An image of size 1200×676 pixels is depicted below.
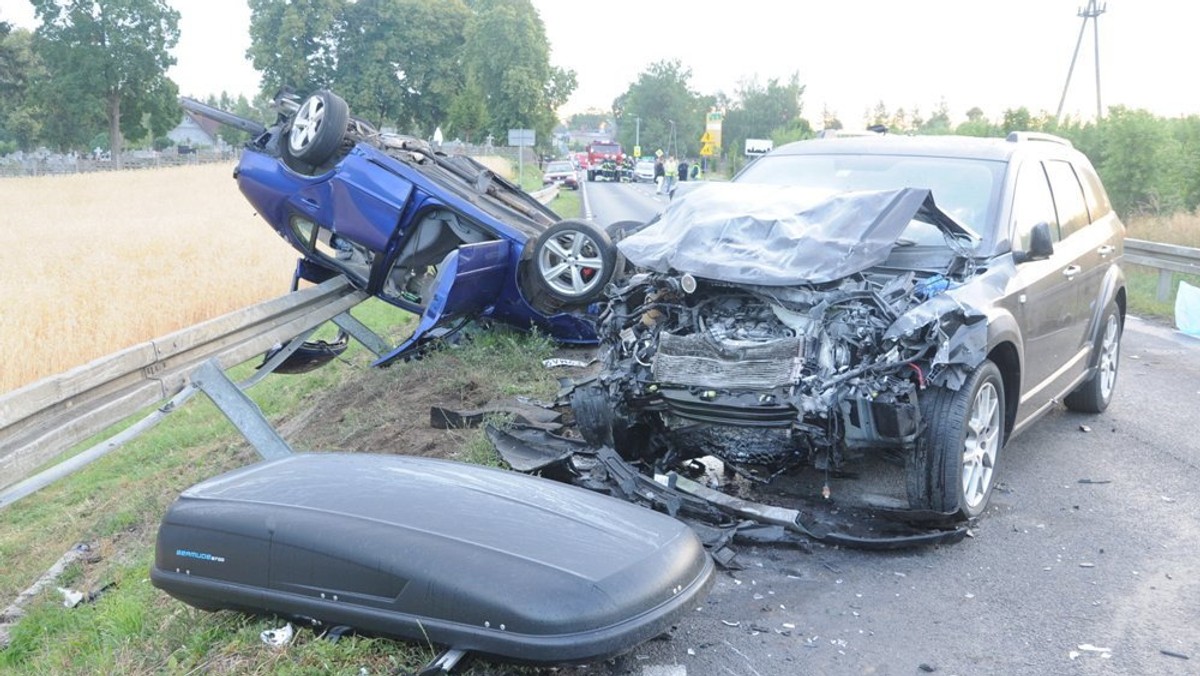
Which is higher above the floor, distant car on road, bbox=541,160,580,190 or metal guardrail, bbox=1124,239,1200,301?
metal guardrail, bbox=1124,239,1200,301

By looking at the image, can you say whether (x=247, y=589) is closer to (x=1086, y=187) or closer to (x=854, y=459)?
(x=854, y=459)

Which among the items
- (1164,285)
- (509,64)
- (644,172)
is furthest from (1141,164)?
(509,64)

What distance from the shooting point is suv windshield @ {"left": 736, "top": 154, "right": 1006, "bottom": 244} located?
5.54 meters

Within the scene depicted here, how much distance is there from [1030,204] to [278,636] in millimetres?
4786

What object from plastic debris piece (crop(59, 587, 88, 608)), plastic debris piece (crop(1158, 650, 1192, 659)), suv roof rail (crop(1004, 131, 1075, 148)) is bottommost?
plastic debris piece (crop(59, 587, 88, 608))

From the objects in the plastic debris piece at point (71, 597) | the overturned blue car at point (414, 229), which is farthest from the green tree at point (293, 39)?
the plastic debris piece at point (71, 597)

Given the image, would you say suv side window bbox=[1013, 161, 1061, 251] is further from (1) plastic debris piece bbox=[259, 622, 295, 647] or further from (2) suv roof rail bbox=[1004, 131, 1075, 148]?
(1) plastic debris piece bbox=[259, 622, 295, 647]

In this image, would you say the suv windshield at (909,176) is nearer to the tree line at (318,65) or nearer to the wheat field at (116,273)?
the wheat field at (116,273)

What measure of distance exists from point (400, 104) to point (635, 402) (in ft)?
236

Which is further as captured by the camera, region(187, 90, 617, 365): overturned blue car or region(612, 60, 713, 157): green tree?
region(612, 60, 713, 157): green tree

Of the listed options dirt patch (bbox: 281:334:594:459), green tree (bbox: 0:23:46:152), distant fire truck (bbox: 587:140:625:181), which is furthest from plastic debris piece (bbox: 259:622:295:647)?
green tree (bbox: 0:23:46:152)

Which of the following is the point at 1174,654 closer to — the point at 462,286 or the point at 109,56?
the point at 462,286

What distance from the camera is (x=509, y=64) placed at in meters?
70.8

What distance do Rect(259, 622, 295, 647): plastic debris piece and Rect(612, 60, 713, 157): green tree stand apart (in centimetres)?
10930
